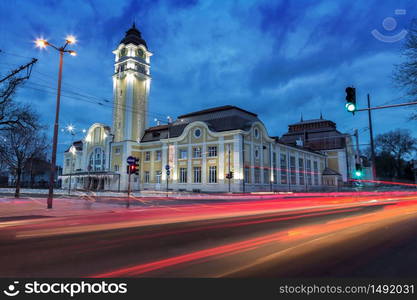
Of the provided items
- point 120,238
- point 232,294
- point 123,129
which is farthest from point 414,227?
point 123,129

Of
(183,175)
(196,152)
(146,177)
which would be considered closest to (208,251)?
(196,152)

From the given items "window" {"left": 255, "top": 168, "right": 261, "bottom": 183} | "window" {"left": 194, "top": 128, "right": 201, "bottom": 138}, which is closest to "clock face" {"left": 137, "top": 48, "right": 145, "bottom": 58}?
"window" {"left": 194, "top": 128, "right": 201, "bottom": 138}

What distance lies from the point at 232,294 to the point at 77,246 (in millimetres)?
4747

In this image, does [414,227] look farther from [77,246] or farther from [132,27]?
[132,27]

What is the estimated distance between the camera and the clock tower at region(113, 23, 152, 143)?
56656 millimetres

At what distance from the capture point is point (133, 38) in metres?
58.7

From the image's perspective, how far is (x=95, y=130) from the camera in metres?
62.8

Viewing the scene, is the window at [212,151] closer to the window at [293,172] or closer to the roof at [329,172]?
the window at [293,172]

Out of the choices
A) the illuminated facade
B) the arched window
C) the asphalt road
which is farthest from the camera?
the arched window

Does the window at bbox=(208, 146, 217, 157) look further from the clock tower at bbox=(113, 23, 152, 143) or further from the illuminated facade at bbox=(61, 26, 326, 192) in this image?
the clock tower at bbox=(113, 23, 152, 143)

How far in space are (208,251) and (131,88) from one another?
5448cm

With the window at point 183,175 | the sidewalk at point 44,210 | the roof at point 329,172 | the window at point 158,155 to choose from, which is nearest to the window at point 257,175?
the window at point 183,175

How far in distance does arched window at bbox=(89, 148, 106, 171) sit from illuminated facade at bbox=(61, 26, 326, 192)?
0.73ft

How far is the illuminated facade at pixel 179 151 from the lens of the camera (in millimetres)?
45188
